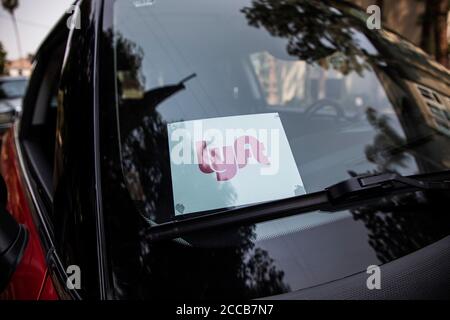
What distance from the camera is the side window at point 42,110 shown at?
2492 millimetres

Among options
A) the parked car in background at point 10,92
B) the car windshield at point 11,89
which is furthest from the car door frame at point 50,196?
the car windshield at point 11,89

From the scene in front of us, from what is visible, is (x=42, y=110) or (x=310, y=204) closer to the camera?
(x=310, y=204)

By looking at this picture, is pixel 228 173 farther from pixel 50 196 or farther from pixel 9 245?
pixel 50 196

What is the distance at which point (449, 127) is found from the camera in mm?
1521

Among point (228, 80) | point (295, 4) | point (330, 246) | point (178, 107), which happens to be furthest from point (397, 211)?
point (295, 4)

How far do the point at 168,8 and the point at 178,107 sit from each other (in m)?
0.49

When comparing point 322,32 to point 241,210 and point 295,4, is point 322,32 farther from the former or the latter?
point 241,210

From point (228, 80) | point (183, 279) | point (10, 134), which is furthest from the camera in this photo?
point (10, 134)

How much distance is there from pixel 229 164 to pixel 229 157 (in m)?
0.02

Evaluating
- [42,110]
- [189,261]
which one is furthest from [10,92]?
[189,261]

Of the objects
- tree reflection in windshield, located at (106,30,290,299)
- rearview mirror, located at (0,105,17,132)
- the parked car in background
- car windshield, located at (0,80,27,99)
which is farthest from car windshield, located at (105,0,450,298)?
car windshield, located at (0,80,27,99)

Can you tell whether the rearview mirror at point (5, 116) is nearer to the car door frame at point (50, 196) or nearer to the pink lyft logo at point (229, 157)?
the car door frame at point (50, 196)

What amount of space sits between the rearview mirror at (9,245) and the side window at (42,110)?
4.11 ft

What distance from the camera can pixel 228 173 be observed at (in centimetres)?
124
